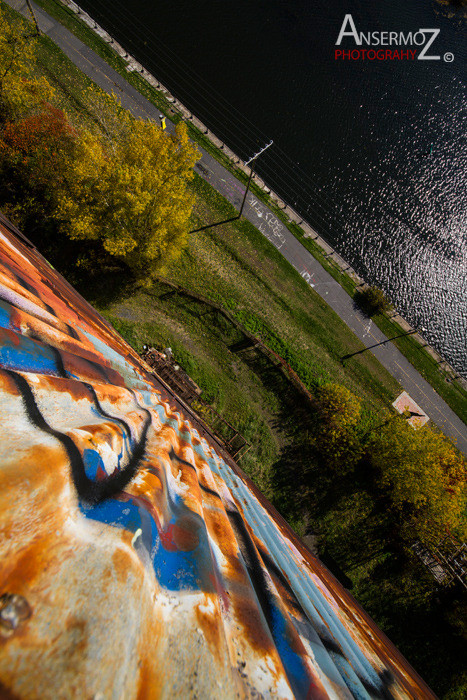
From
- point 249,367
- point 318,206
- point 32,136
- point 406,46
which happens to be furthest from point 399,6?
point 249,367

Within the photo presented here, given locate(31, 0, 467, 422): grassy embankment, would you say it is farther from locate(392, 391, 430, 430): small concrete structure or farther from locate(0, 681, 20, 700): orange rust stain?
locate(0, 681, 20, 700): orange rust stain

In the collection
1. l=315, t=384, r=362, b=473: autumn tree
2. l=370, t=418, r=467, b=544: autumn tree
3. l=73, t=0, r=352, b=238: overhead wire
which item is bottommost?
l=370, t=418, r=467, b=544: autumn tree

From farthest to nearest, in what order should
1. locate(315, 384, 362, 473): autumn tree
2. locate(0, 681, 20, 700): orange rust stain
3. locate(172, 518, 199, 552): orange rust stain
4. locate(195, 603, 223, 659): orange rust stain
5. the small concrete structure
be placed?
the small concrete structure < locate(315, 384, 362, 473): autumn tree < locate(172, 518, 199, 552): orange rust stain < locate(195, 603, 223, 659): orange rust stain < locate(0, 681, 20, 700): orange rust stain

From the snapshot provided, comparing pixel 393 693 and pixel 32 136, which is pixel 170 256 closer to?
pixel 32 136

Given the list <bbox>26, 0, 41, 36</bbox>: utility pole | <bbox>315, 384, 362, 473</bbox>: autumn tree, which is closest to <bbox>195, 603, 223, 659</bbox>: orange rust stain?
<bbox>315, 384, 362, 473</bbox>: autumn tree

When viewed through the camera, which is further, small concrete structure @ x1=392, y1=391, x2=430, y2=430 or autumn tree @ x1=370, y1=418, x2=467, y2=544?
small concrete structure @ x1=392, y1=391, x2=430, y2=430

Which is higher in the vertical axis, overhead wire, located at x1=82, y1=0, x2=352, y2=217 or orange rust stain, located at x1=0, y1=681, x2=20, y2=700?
overhead wire, located at x1=82, y1=0, x2=352, y2=217
